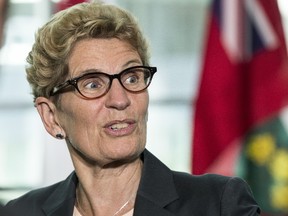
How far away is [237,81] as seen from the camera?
3.51 m

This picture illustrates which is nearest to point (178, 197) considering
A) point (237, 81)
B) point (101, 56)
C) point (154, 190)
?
point (154, 190)

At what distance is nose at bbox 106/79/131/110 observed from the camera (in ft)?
5.48

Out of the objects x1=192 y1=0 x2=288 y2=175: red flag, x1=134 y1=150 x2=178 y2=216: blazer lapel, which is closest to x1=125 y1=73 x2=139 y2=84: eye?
x1=134 y1=150 x2=178 y2=216: blazer lapel

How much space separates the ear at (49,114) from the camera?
187 cm

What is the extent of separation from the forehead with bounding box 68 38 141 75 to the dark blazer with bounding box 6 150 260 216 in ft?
0.87

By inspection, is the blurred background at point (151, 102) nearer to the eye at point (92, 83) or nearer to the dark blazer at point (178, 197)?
the dark blazer at point (178, 197)

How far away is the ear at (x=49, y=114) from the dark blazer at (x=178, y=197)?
0.16m

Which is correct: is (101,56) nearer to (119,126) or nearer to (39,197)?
(119,126)

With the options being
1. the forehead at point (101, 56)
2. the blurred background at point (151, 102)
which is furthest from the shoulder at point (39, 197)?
the blurred background at point (151, 102)

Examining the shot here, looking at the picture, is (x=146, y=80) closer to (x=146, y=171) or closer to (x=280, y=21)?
(x=146, y=171)

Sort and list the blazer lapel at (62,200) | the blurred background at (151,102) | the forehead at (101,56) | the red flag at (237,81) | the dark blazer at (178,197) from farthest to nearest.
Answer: the blurred background at (151,102)
the red flag at (237,81)
the blazer lapel at (62,200)
the forehead at (101,56)
the dark blazer at (178,197)

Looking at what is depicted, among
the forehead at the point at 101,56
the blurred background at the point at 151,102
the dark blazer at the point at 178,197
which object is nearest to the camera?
the dark blazer at the point at 178,197

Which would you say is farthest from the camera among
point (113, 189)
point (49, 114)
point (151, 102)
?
point (151, 102)

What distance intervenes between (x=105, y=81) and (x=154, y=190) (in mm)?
303
